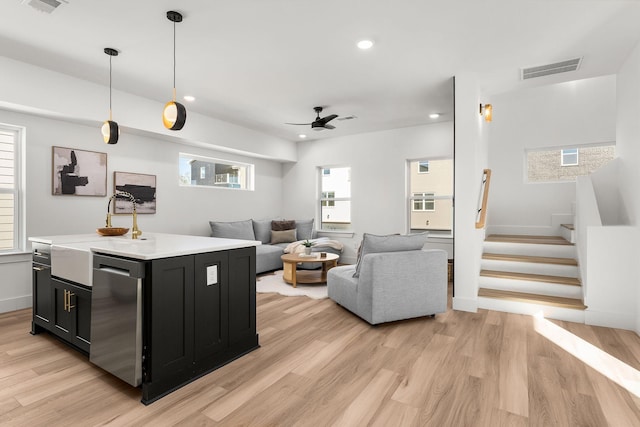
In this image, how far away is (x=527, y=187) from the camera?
19.1 ft

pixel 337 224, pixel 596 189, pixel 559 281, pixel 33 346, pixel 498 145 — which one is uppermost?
pixel 498 145

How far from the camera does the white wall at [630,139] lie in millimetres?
3242

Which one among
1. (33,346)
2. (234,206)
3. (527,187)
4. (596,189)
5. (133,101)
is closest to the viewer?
(33,346)

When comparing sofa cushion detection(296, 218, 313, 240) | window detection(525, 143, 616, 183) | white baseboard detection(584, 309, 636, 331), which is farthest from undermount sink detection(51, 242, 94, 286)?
window detection(525, 143, 616, 183)

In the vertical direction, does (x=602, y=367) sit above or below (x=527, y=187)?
below

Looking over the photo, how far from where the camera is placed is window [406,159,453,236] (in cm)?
636

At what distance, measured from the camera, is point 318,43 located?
3.16 m

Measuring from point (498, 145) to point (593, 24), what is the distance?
3.27 metres

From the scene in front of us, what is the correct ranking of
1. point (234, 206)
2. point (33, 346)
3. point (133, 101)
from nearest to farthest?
point (33, 346), point (133, 101), point (234, 206)

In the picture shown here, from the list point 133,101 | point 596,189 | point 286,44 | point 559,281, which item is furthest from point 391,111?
point 133,101

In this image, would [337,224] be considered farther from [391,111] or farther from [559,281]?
[559,281]

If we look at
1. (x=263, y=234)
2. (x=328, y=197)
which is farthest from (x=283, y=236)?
(x=328, y=197)

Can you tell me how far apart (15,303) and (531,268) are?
637cm

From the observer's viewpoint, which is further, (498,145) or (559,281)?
(498,145)
